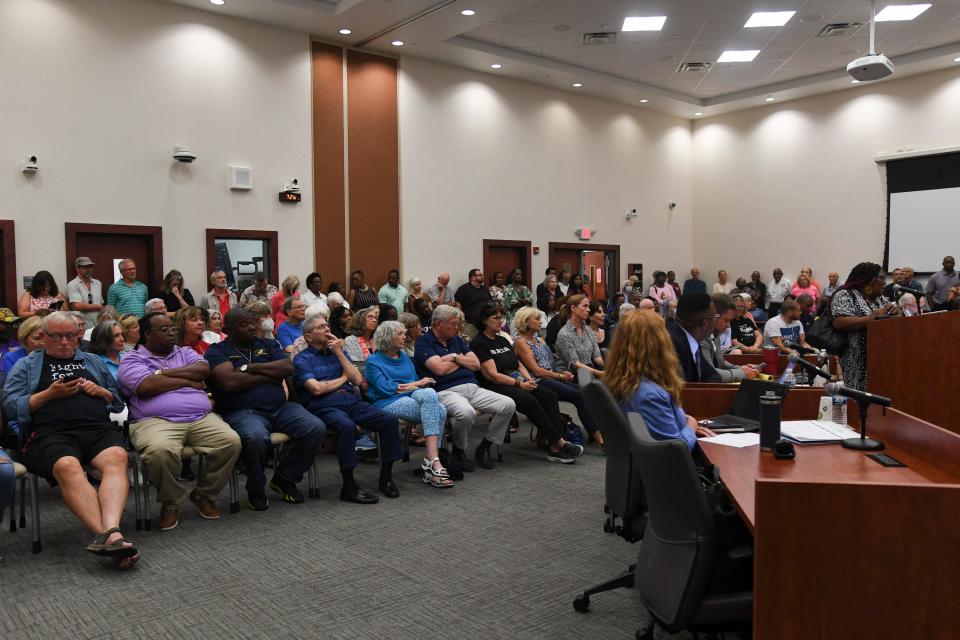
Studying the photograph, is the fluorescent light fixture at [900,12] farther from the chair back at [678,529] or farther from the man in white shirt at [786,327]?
the chair back at [678,529]

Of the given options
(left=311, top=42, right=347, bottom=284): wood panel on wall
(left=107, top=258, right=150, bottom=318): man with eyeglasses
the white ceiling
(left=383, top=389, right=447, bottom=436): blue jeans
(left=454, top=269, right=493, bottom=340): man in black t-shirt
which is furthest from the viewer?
(left=454, top=269, right=493, bottom=340): man in black t-shirt

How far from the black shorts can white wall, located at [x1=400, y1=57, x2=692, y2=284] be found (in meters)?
7.20

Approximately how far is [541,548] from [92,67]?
7.66 meters

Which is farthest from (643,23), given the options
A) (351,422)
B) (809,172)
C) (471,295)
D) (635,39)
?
(351,422)

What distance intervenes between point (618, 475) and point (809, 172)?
12.9 meters

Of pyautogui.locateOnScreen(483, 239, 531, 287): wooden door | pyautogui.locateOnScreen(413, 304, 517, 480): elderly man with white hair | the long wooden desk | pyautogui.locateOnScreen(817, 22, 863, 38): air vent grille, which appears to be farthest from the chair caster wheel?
pyautogui.locateOnScreen(817, 22, 863, 38): air vent grille

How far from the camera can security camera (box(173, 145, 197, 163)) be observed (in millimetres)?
8688

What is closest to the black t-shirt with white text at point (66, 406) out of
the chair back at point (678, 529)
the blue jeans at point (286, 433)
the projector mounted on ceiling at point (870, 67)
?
the blue jeans at point (286, 433)

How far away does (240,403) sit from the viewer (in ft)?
15.1

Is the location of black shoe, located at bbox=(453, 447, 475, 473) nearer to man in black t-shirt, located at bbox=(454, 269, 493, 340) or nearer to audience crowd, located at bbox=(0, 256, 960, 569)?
audience crowd, located at bbox=(0, 256, 960, 569)

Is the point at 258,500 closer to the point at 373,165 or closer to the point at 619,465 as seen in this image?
the point at 619,465

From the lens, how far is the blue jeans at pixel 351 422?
4711 mm

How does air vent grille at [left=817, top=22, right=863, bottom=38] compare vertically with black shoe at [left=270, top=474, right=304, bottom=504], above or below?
above

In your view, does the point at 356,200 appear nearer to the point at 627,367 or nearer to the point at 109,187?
the point at 109,187
